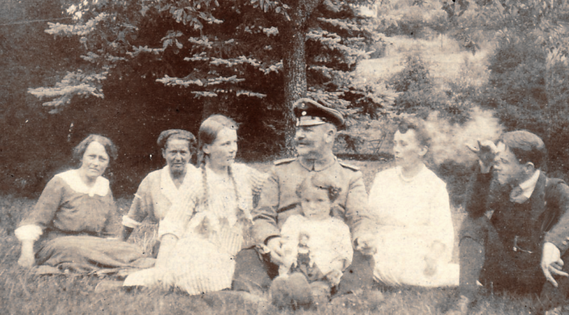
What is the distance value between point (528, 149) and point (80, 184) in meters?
3.93

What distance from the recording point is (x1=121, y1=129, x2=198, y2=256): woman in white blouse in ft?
13.0

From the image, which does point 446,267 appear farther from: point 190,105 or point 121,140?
point 121,140

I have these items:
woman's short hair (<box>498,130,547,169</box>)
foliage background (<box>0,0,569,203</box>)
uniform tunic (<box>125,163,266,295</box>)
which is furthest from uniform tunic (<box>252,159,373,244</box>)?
woman's short hair (<box>498,130,547,169</box>)

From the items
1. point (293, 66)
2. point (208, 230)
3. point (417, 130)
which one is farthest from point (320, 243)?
point (293, 66)

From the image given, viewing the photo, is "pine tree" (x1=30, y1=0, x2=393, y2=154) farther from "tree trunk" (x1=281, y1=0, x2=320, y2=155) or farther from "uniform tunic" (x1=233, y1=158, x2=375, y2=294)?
"uniform tunic" (x1=233, y1=158, x2=375, y2=294)

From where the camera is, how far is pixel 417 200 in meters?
3.70

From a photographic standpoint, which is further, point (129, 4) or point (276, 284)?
point (129, 4)

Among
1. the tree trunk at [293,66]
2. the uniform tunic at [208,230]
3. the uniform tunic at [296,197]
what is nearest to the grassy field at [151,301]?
the uniform tunic at [208,230]

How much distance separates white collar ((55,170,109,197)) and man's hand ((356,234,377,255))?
7.85 feet

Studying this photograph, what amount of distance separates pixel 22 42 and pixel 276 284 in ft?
14.4

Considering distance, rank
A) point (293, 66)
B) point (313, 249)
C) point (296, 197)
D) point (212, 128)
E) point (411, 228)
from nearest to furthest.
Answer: point (313, 249) < point (296, 197) < point (411, 228) < point (212, 128) < point (293, 66)

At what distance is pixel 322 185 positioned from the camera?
355 cm

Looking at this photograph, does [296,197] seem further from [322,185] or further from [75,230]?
[75,230]

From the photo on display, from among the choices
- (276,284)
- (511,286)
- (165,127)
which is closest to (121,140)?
(165,127)
